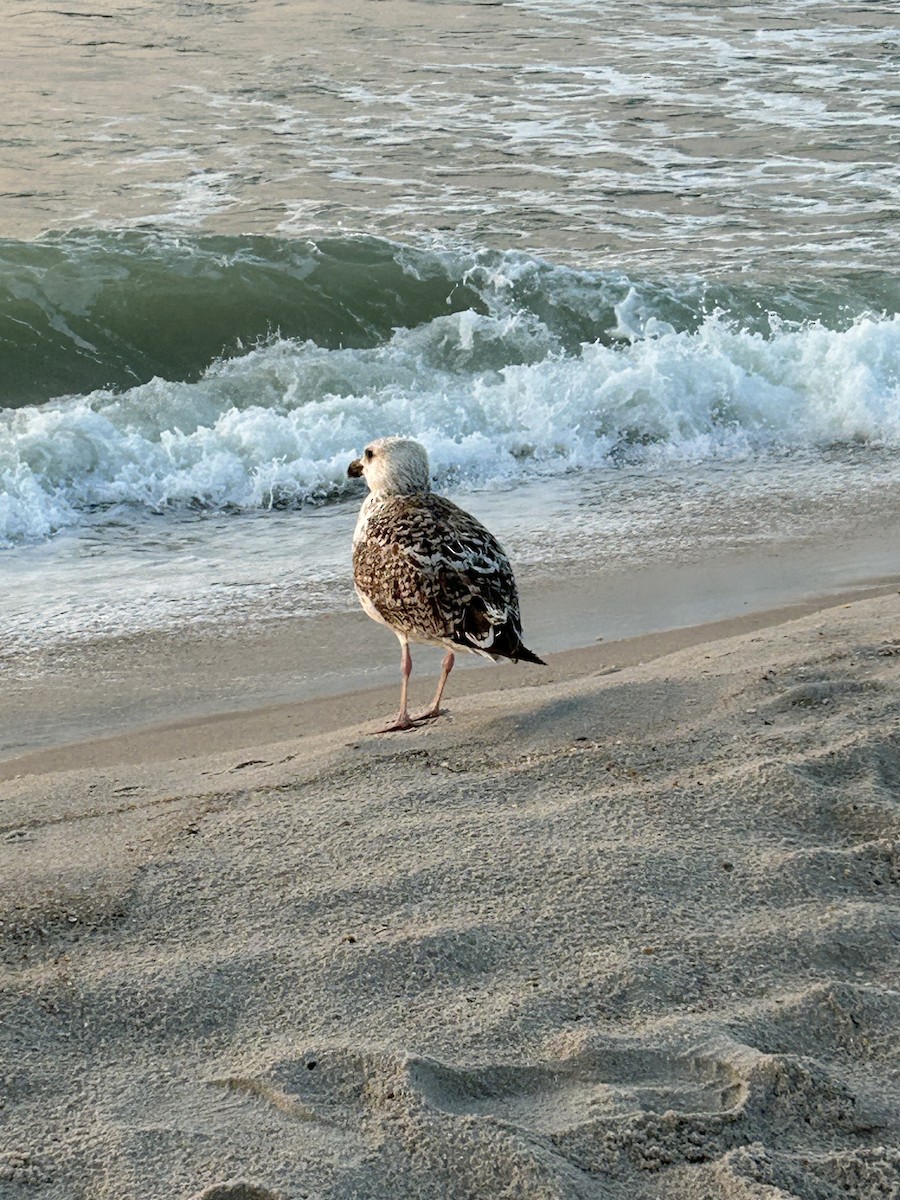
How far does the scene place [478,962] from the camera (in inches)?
127

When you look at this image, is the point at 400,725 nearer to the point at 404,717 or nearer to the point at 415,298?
the point at 404,717

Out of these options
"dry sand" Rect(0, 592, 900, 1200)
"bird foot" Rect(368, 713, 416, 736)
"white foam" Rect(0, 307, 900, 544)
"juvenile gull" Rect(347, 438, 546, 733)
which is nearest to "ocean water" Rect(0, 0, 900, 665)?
"white foam" Rect(0, 307, 900, 544)

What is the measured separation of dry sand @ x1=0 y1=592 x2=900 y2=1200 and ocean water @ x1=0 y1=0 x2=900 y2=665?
251cm

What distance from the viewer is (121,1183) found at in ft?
8.19

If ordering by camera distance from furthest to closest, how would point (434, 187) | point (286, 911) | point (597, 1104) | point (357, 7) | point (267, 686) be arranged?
point (357, 7) < point (434, 187) < point (267, 686) < point (286, 911) < point (597, 1104)

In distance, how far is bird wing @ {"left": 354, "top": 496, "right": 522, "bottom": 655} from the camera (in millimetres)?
4848

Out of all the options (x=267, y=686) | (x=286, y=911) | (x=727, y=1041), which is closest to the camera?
(x=727, y=1041)

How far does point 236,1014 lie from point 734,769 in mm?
1787

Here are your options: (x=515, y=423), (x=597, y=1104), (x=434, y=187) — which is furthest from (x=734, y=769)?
(x=434, y=187)

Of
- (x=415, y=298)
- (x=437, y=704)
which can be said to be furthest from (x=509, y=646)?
(x=415, y=298)

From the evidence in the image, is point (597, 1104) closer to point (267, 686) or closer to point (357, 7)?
point (267, 686)

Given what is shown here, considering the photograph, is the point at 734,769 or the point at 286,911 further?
the point at 734,769

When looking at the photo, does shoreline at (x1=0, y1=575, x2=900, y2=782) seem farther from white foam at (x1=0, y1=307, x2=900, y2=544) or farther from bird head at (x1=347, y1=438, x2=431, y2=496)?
white foam at (x1=0, y1=307, x2=900, y2=544)

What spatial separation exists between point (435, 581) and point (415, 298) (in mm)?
7713
